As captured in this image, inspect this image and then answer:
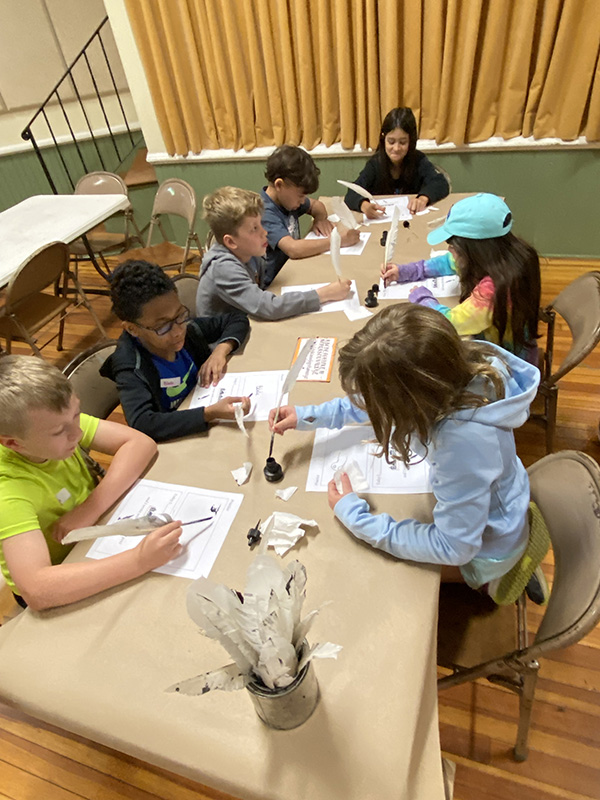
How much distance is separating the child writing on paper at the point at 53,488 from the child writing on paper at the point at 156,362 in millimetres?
107

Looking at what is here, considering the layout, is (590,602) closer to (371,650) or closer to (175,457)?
(371,650)

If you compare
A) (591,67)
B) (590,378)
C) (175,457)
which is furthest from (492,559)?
(591,67)

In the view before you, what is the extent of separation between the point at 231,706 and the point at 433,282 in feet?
5.08

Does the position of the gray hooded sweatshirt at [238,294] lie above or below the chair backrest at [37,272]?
above

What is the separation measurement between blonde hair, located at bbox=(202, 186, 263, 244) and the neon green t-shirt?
94 cm

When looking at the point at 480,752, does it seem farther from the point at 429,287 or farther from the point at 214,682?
the point at 429,287

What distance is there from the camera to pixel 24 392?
40.3 inches

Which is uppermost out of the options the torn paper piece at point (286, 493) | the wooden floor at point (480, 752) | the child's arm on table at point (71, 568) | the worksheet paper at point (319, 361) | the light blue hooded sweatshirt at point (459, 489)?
the light blue hooded sweatshirt at point (459, 489)

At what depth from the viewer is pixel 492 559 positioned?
1.05 metres

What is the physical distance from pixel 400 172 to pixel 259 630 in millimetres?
2665

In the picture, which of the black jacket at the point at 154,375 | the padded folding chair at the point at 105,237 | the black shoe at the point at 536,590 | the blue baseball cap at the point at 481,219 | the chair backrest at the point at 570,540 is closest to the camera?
the chair backrest at the point at 570,540

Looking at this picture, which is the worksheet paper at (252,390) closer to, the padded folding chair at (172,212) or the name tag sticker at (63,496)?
the name tag sticker at (63,496)

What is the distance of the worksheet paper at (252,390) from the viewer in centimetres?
137

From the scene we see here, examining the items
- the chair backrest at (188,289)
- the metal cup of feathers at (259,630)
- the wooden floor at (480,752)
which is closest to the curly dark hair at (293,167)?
the chair backrest at (188,289)
